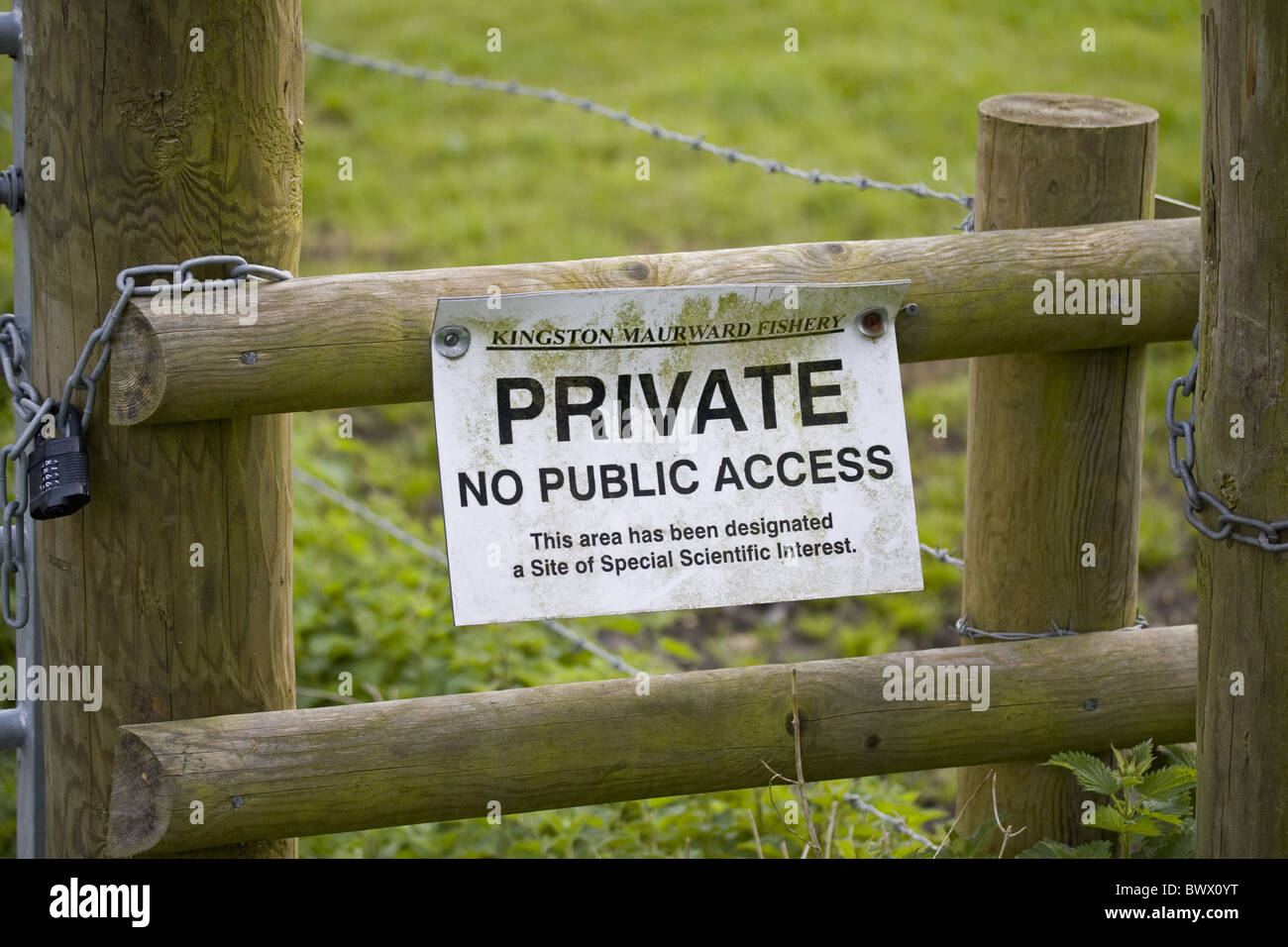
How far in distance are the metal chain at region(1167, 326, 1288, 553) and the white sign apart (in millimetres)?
373

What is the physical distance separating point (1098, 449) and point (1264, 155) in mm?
694

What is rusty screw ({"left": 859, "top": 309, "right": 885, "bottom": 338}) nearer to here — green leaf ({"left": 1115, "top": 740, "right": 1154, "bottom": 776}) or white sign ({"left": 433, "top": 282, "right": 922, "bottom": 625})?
white sign ({"left": 433, "top": 282, "right": 922, "bottom": 625})

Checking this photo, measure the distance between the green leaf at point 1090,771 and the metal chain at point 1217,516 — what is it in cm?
50

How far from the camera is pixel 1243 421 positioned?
72.3 inches

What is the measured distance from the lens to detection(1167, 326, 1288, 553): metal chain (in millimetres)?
1831

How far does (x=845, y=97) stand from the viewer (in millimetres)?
7555

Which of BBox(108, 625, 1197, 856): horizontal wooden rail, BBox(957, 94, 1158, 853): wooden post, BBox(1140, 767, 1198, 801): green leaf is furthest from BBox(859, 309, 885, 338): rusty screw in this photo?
BBox(1140, 767, 1198, 801): green leaf

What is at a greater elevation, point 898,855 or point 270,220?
point 270,220

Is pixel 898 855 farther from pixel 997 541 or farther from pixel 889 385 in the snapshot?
pixel 889 385

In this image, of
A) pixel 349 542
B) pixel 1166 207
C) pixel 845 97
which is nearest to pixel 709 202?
pixel 845 97

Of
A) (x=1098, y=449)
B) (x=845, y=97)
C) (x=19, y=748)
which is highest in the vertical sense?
(x=845, y=97)

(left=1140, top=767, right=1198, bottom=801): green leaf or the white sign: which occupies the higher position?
the white sign

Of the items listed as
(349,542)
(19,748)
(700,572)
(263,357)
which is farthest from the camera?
(349,542)

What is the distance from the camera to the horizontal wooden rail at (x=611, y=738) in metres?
2.02
